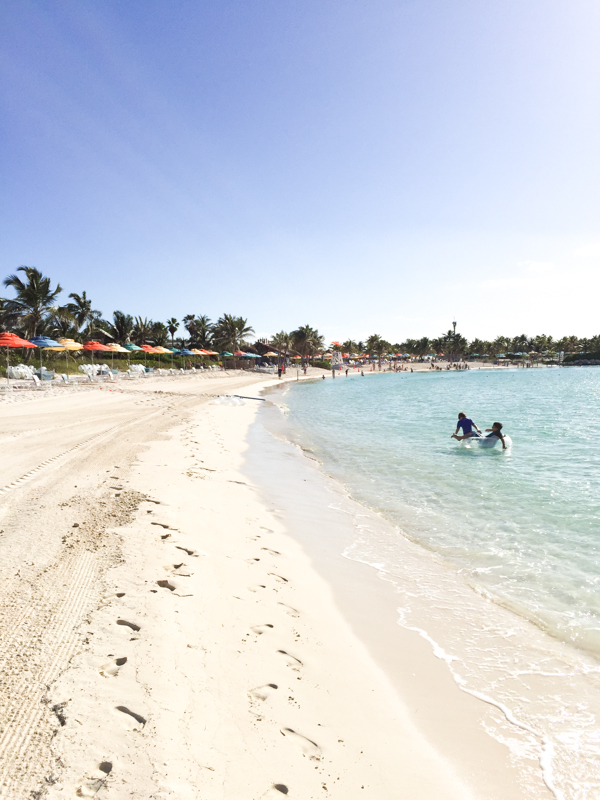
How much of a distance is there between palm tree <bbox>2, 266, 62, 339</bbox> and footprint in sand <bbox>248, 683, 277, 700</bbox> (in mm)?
42078

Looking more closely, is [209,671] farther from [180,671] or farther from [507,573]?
[507,573]

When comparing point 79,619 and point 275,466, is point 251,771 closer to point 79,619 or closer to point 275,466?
point 79,619

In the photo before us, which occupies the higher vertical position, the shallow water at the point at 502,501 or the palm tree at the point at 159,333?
the palm tree at the point at 159,333

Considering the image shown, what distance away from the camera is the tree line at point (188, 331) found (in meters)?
37.5

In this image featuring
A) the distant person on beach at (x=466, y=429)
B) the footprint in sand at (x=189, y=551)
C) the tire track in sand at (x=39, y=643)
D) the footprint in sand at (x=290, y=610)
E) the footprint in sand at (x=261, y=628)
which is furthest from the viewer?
the distant person on beach at (x=466, y=429)

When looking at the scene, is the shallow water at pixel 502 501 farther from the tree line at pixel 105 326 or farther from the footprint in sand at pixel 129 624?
the tree line at pixel 105 326

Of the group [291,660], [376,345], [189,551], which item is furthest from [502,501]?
[376,345]

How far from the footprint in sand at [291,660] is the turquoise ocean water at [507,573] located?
4.26 ft

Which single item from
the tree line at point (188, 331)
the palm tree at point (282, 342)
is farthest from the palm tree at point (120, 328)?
the palm tree at point (282, 342)

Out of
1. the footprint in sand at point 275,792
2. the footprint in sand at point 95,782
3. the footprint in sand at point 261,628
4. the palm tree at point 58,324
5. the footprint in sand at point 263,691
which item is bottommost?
the footprint in sand at point 261,628

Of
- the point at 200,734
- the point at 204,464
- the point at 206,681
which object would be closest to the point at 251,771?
the point at 200,734

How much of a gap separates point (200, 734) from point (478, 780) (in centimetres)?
165

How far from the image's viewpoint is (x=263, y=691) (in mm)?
2906

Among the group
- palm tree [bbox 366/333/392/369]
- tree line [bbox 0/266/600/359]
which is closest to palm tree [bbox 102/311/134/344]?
tree line [bbox 0/266/600/359]
